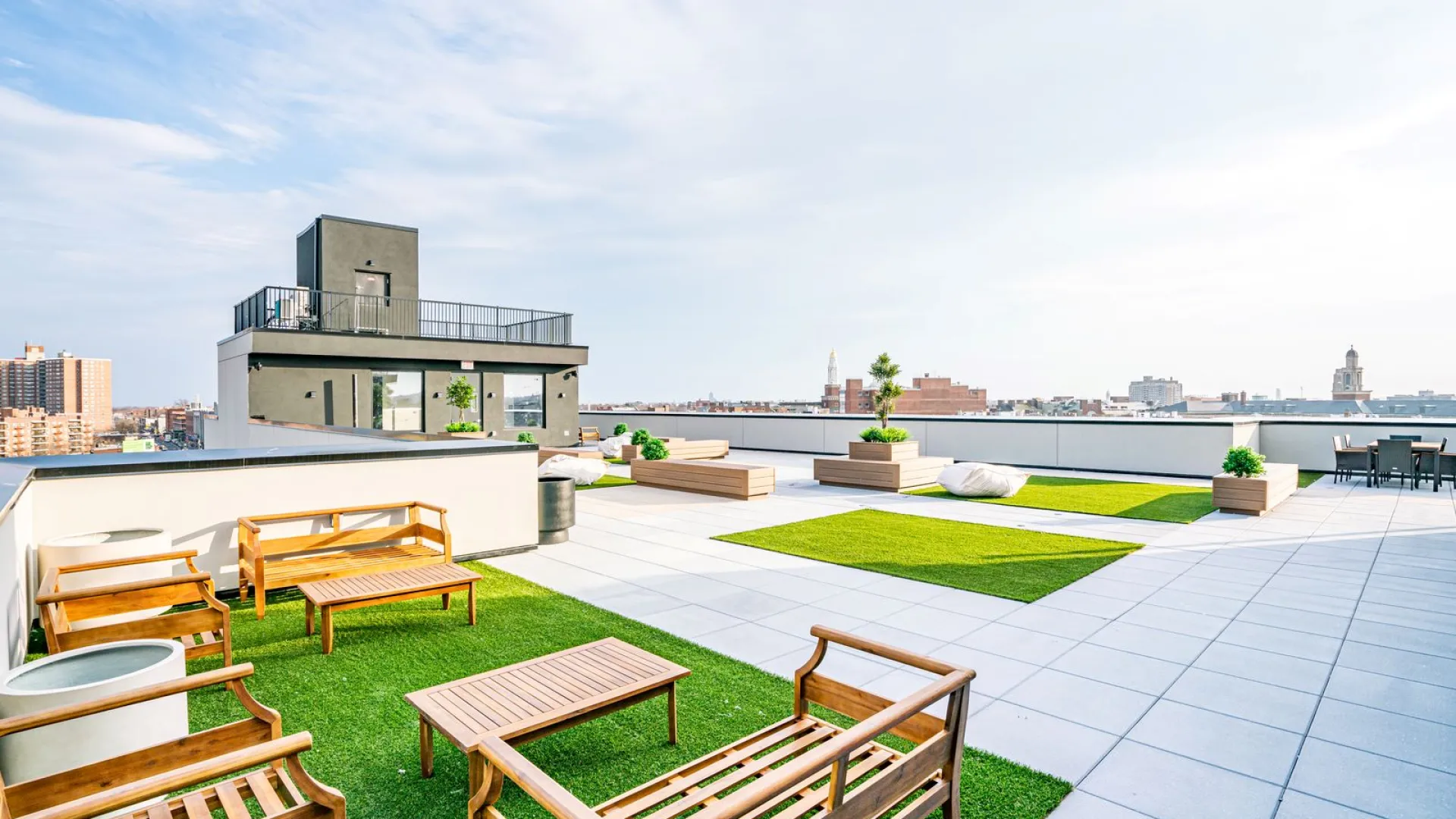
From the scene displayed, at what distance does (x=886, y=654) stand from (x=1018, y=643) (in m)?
2.43

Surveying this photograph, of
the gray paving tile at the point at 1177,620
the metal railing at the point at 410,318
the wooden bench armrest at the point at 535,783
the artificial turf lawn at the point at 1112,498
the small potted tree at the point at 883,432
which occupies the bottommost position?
the gray paving tile at the point at 1177,620

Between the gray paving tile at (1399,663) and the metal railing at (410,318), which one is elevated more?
the metal railing at (410,318)

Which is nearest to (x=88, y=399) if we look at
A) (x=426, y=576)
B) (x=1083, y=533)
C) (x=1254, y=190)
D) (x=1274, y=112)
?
(x=426, y=576)

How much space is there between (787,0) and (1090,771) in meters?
12.4

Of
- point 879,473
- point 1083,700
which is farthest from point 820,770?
point 879,473

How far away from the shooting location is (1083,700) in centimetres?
347

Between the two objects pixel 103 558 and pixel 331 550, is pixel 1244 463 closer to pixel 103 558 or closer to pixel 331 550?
pixel 331 550

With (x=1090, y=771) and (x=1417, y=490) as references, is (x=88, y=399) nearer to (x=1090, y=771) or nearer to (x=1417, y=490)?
(x=1090, y=771)

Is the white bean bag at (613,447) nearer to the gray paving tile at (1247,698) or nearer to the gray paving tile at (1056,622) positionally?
the gray paving tile at (1056,622)

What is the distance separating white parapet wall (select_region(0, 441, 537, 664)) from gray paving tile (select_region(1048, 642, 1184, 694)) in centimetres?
520

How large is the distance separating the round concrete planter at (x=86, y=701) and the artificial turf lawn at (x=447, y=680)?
640 millimetres

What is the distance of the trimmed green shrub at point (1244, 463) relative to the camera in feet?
31.2

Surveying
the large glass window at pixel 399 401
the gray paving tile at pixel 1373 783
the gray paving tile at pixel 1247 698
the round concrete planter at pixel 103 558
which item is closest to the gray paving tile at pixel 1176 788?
the gray paving tile at pixel 1373 783

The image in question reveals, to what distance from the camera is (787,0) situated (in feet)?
38.5
